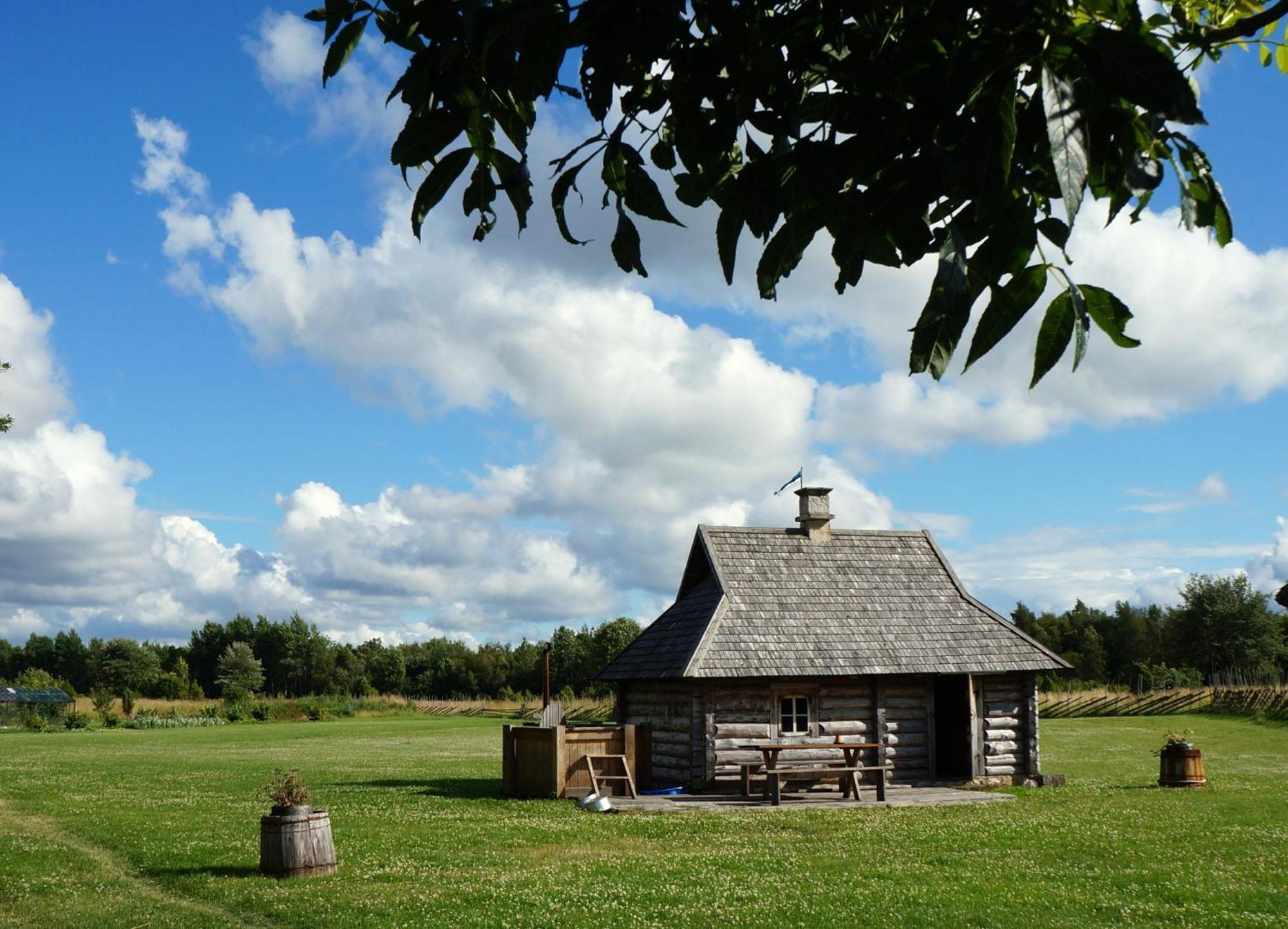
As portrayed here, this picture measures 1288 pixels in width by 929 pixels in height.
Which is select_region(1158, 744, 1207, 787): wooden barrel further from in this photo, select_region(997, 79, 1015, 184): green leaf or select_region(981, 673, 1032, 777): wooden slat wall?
select_region(997, 79, 1015, 184): green leaf

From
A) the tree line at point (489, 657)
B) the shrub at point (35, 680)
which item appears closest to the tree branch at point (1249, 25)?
the tree line at point (489, 657)

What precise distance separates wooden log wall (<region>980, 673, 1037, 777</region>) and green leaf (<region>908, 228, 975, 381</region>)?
2260cm

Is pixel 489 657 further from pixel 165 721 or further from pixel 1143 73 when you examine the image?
pixel 1143 73

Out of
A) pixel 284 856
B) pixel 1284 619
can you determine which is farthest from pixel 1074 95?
pixel 1284 619

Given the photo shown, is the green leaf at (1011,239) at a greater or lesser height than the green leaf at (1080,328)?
greater

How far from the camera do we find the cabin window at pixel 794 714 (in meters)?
22.7

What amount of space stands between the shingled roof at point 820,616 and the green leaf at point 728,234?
739 inches

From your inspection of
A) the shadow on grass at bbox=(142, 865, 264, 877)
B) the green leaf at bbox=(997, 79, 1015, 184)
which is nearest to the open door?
the shadow on grass at bbox=(142, 865, 264, 877)

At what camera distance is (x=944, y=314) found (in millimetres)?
2494

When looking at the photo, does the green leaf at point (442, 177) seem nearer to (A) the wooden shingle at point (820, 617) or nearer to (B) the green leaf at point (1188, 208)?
(B) the green leaf at point (1188, 208)

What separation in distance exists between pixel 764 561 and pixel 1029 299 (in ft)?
75.1

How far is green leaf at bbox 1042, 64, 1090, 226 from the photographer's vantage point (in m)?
2.04

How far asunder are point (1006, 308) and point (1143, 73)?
0.55 metres

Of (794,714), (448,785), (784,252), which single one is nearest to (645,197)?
(784,252)
